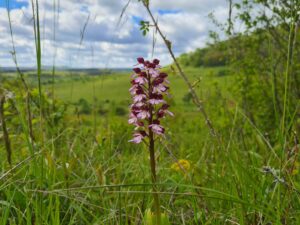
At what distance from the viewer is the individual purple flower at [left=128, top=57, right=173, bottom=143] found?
207cm

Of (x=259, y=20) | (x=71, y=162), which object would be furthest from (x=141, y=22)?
(x=259, y=20)

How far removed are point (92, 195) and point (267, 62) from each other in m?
6.89

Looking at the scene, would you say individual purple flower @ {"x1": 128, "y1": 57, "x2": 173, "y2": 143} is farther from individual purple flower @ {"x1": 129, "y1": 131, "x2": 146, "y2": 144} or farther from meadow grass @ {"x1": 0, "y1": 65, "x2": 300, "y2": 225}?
meadow grass @ {"x1": 0, "y1": 65, "x2": 300, "y2": 225}

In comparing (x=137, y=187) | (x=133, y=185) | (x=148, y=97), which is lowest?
(x=137, y=187)

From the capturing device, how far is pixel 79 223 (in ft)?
8.87

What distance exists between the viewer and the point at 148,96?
2.11 meters

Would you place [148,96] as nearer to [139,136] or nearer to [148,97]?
[148,97]

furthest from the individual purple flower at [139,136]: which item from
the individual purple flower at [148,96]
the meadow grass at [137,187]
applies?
the meadow grass at [137,187]

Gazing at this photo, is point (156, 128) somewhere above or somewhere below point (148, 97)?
below

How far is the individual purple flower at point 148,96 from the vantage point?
2.07 metres

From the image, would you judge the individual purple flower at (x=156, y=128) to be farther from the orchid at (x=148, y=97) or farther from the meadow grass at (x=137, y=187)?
the meadow grass at (x=137, y=187)

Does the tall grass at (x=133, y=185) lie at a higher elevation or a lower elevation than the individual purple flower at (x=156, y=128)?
lower

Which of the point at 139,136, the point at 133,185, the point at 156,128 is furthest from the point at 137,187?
the point at 133,185

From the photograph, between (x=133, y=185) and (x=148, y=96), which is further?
(x=148, y=96)
